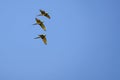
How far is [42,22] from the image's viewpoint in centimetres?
3152

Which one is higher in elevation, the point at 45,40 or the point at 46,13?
the point at 46,13

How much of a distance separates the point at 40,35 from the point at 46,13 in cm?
314

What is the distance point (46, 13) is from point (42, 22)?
1470mm

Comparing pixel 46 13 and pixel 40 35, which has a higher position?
pixel 46 13

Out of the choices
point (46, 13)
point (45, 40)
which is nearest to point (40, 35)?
point (45, 40)

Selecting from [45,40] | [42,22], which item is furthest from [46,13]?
[45,40]

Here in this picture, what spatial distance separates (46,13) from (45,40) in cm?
369

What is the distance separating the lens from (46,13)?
32.1 metres

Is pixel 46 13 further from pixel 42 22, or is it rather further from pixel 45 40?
pixel 45 40

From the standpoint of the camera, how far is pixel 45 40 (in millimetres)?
31484

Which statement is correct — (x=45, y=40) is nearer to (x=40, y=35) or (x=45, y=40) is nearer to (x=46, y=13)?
(x=40, y=35)

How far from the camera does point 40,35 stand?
103 feet

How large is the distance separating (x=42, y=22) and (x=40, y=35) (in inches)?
68.7
